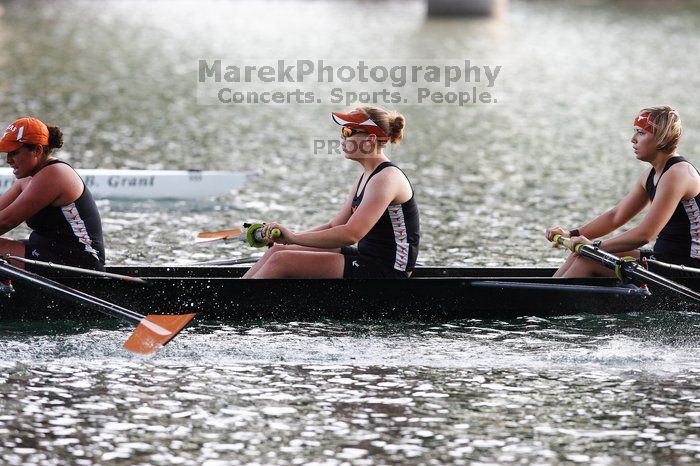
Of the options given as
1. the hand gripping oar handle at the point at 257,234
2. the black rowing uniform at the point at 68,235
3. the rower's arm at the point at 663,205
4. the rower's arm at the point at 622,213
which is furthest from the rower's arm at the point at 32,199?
the rower's arm at the point at 663,205

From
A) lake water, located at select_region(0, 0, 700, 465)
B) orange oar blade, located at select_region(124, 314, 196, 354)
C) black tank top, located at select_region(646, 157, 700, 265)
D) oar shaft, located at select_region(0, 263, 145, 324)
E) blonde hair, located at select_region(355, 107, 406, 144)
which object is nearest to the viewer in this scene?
lake water, located at select_region(0, 0, 700, 465)

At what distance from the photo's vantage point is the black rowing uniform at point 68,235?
10.3m

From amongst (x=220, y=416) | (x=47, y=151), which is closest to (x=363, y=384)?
(x=220, y=416)

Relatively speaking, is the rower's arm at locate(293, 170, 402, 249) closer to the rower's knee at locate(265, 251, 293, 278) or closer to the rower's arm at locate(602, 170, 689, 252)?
the rower's knee at locate(265, 251, 293, 278)

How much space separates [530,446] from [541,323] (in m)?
2.81

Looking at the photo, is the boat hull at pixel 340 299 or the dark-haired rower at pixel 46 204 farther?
the boat hull at pixel 340 299

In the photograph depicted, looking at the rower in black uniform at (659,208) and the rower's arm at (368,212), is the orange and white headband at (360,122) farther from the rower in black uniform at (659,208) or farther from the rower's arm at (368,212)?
the rower in black uniform at (659,208)

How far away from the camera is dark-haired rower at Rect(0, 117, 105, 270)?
10.1 m

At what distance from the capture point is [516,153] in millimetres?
21703

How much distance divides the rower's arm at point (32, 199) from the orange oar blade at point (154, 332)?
137 centimetres

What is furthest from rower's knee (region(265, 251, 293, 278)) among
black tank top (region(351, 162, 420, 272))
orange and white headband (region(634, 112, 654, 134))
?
orange and white headband (region(634, 112, 654, 134))

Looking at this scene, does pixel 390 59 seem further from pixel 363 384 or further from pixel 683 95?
pixel 363 384

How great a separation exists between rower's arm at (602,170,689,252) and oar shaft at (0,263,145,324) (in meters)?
3.89

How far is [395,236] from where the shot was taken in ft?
34.0
